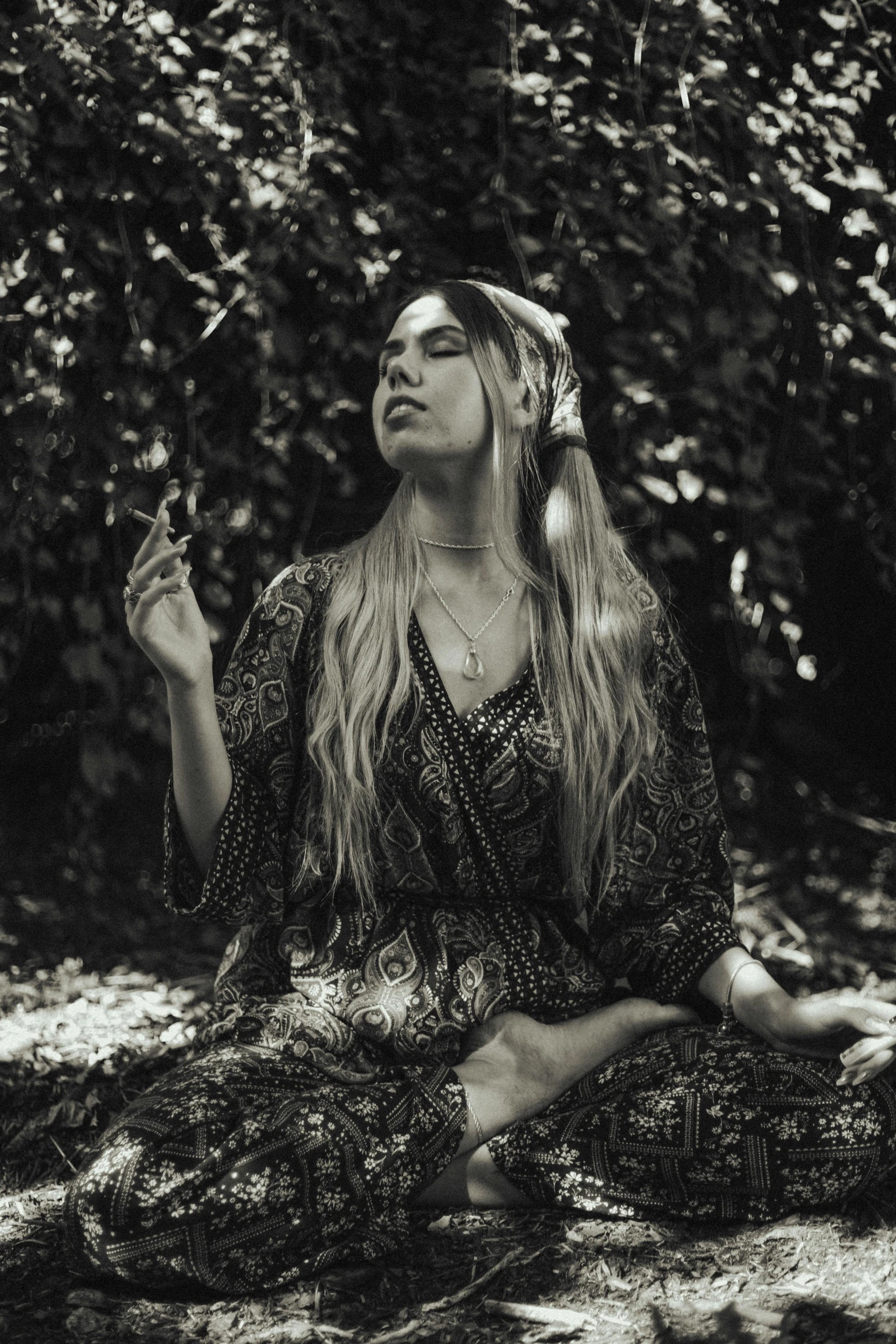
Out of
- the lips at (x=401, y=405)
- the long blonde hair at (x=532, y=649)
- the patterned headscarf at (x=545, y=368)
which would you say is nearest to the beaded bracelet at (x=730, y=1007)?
the long blonde hair at (x=532, y=649)

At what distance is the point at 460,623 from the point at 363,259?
1302mm

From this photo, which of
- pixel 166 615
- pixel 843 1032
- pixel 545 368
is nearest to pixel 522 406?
pixel 545 368

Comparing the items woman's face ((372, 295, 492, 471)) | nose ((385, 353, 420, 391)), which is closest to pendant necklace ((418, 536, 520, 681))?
woman's face ((372, 295, 492, 471))

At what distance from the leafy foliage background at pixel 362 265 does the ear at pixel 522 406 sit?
987 millimetres

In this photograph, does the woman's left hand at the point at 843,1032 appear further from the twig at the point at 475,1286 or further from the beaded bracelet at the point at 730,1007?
the twig at the point at 475,1286

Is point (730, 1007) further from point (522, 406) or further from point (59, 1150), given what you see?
point (59, 1150)

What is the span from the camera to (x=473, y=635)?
2375 mm

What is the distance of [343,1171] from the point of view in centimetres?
196

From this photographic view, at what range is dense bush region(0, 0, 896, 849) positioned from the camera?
10.1 feet

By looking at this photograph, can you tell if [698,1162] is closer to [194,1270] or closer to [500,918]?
[500,918]

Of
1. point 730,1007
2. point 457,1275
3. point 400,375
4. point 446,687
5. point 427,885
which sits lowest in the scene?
point 457,1275

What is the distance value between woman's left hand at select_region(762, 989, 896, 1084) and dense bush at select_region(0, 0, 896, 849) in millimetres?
1674

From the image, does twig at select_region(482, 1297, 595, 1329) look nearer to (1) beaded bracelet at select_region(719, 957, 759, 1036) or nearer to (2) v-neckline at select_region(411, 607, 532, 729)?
(1) beaded bracelet at select_region(719, 957, 759, 1036)

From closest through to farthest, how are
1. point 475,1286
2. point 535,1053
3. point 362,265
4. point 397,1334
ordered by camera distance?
1. point 397,1334
2. point 475,1286
3. point 535,1053
4. point 362,265
